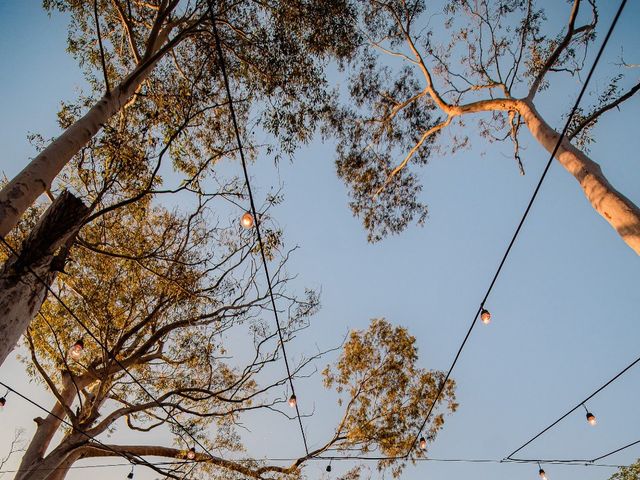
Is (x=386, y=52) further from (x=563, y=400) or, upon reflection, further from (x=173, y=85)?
(x=563, y=400)

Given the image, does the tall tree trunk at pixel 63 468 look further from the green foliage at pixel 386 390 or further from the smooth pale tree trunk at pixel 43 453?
the green foliage at pixel 386 390

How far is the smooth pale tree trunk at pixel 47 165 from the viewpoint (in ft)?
9.53

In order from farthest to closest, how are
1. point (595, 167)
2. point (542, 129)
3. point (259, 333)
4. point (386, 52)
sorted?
point (386, 52), point (259, 333), point (542, 129), point (595, 167)

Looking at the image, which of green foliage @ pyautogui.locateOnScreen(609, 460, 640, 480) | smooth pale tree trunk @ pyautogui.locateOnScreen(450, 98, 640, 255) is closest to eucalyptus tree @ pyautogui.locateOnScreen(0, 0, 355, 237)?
smooth pale tree trunk @ pyautogui.locateOnScreen(450, 98, 640, 255)

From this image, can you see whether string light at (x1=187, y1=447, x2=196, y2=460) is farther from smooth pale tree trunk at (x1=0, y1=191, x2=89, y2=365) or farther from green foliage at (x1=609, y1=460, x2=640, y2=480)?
green foliage at (x1=609, y1=460, x2=640, y2=480)

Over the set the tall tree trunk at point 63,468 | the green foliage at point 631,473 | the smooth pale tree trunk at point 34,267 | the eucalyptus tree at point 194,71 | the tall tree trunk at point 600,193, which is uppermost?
Answer: the eucalyptus tree at point 194,71

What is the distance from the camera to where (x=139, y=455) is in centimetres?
541

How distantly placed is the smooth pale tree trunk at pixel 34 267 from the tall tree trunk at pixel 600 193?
5.13 meters

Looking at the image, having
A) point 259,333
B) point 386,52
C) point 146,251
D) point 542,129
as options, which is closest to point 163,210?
point 146,251

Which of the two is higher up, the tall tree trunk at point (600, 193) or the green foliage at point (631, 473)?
the green foliage at point (631, 473)

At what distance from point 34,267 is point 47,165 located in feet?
3.08

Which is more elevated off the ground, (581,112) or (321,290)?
(581,112)

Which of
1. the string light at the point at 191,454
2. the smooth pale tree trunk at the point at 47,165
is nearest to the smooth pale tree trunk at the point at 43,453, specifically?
the string light at the point at 191,454

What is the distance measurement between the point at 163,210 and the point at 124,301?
1920 millimetres
